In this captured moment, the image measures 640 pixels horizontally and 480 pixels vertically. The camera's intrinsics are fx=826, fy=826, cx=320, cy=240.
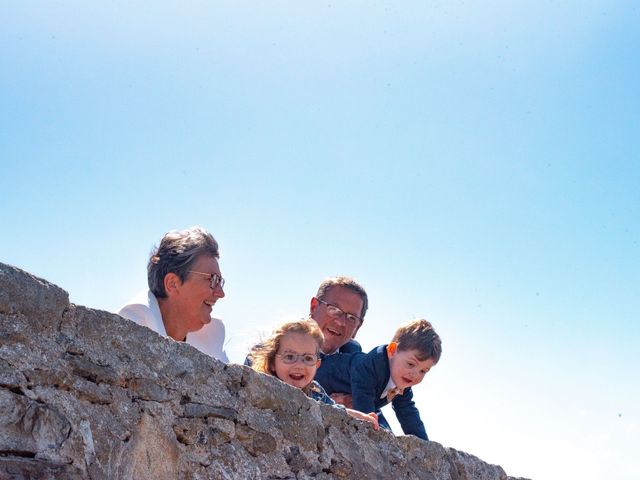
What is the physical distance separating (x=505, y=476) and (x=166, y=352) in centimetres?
274

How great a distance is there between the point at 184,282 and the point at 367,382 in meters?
1.31

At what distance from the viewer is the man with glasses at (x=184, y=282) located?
13.9 ft

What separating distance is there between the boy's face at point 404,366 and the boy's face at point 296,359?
35.6 inches

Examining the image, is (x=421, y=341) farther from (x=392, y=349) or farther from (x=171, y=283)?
(x=171, y=283)

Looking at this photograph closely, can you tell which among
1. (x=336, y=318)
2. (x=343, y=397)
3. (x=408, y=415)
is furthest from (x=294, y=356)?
(x=408, y=415)

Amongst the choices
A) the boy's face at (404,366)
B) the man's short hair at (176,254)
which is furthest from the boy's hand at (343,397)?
the man's short hair at (176,254)

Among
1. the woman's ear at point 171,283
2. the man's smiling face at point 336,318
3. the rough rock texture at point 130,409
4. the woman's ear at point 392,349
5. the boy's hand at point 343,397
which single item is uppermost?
the man's smiling face at point 336,318

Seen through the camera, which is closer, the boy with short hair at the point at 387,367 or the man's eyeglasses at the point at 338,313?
the boy with short hair at the point at 387,367

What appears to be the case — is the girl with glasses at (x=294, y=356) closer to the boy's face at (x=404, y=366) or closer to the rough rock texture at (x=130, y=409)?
the rough rock texture at (x=130, y=409)

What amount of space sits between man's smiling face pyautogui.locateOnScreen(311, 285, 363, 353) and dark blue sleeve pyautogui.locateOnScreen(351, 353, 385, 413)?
44 centimetres

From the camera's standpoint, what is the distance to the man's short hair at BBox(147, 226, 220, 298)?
14.0 ft

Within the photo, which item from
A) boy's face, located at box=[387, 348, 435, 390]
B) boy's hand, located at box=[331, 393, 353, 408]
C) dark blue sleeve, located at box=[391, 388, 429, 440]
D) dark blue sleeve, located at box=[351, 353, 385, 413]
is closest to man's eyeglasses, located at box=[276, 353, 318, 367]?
dark blue sleeve, located at box=[351, 353, 385, 413]

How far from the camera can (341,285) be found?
215 inches

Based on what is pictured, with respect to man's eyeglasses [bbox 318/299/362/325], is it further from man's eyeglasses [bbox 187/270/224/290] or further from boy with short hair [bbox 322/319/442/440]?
man's eyeglasses [bbox 187/270/224/290]
